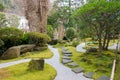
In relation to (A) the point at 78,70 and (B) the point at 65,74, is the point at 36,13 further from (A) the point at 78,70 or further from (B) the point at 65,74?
(B) the point at 65,74

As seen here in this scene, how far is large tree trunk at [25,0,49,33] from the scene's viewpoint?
1956cm

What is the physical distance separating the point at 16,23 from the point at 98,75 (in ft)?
90.7

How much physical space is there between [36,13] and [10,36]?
5.81 metres

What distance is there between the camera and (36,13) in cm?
1977

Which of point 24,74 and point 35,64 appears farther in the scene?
point 35,64

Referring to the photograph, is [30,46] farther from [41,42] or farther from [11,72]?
[11,72]

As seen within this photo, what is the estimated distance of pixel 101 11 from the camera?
1128cm

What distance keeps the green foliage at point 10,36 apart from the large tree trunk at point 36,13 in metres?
4.94

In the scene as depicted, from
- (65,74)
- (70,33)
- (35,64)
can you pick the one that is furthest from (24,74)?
(70,33)

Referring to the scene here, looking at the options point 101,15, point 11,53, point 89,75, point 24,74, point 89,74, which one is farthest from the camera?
point 11,53

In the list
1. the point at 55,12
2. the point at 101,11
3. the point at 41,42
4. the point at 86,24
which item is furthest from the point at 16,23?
the point at 101,11

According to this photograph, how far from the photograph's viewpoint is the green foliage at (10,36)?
14.5 m

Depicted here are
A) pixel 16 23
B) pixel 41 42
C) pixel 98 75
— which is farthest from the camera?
pixel 16 23

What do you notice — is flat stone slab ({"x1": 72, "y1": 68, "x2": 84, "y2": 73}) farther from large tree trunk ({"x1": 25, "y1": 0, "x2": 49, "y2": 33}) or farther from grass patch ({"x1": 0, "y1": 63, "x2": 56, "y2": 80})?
large tree trunk ({"x1": 25, "y1": 0, "x2": 49, "y2": 33})
